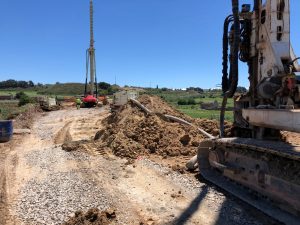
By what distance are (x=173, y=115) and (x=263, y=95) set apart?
315 inches

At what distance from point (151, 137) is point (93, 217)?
6.44 m

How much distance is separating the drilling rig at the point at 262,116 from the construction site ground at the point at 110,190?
40cm

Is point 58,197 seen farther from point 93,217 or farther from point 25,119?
point 25,119

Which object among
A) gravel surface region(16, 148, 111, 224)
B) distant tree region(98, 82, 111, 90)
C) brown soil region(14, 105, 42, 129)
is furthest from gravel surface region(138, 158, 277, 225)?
distant tree region(98, 82, 111, 90)

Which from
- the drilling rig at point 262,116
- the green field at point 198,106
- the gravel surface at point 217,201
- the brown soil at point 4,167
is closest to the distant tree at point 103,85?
the green field at point 198,106

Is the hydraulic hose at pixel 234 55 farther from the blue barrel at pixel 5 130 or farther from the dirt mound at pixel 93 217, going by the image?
the blue barrel at pixel 5 130

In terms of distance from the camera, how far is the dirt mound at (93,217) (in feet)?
22.6

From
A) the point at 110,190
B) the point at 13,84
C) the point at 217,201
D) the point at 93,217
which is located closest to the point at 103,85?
the point at 13,84

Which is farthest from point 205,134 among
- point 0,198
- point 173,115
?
point 0,198

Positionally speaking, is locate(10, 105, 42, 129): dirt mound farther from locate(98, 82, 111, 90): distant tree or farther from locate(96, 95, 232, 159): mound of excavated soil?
locate(98, 82, 111, 90): distant tree

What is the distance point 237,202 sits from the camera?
25.5ft

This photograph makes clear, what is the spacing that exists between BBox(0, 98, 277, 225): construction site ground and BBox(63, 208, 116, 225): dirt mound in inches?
0.7

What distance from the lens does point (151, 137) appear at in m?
13.3

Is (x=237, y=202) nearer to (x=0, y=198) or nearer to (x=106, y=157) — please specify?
(x=0, y=198)
